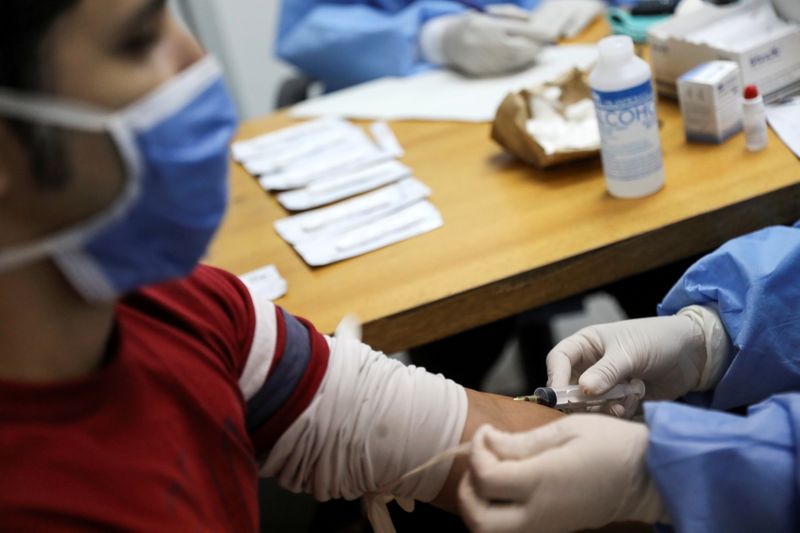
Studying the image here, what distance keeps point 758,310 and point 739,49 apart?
1.83ft

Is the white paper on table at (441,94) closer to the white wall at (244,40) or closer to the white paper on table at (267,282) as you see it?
the white paper on table at (267,282)

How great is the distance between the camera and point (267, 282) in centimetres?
138

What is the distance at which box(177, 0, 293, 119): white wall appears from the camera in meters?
3.42

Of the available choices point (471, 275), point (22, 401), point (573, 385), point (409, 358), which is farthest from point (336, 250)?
point (22, 401)

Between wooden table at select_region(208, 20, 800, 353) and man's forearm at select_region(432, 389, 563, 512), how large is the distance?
19cm

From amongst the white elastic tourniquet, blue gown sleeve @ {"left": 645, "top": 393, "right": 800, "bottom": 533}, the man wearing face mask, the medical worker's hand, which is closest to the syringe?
the medical worker's hand

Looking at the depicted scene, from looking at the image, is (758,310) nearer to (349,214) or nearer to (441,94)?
(349,214)

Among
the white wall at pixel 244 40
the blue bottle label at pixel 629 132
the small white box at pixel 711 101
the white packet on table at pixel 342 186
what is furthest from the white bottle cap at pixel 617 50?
the white wall at pixel 244 40

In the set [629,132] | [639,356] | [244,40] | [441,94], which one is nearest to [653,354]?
[639,356]

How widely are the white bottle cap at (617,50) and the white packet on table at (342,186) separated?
42cm

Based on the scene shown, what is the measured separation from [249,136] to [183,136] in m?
1.22

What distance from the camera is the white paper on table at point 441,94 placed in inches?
70.8

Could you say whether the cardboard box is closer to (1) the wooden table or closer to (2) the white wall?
(1) the wooden table

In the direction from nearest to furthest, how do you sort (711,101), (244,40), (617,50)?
(617,50), (711,101), (244,40)
